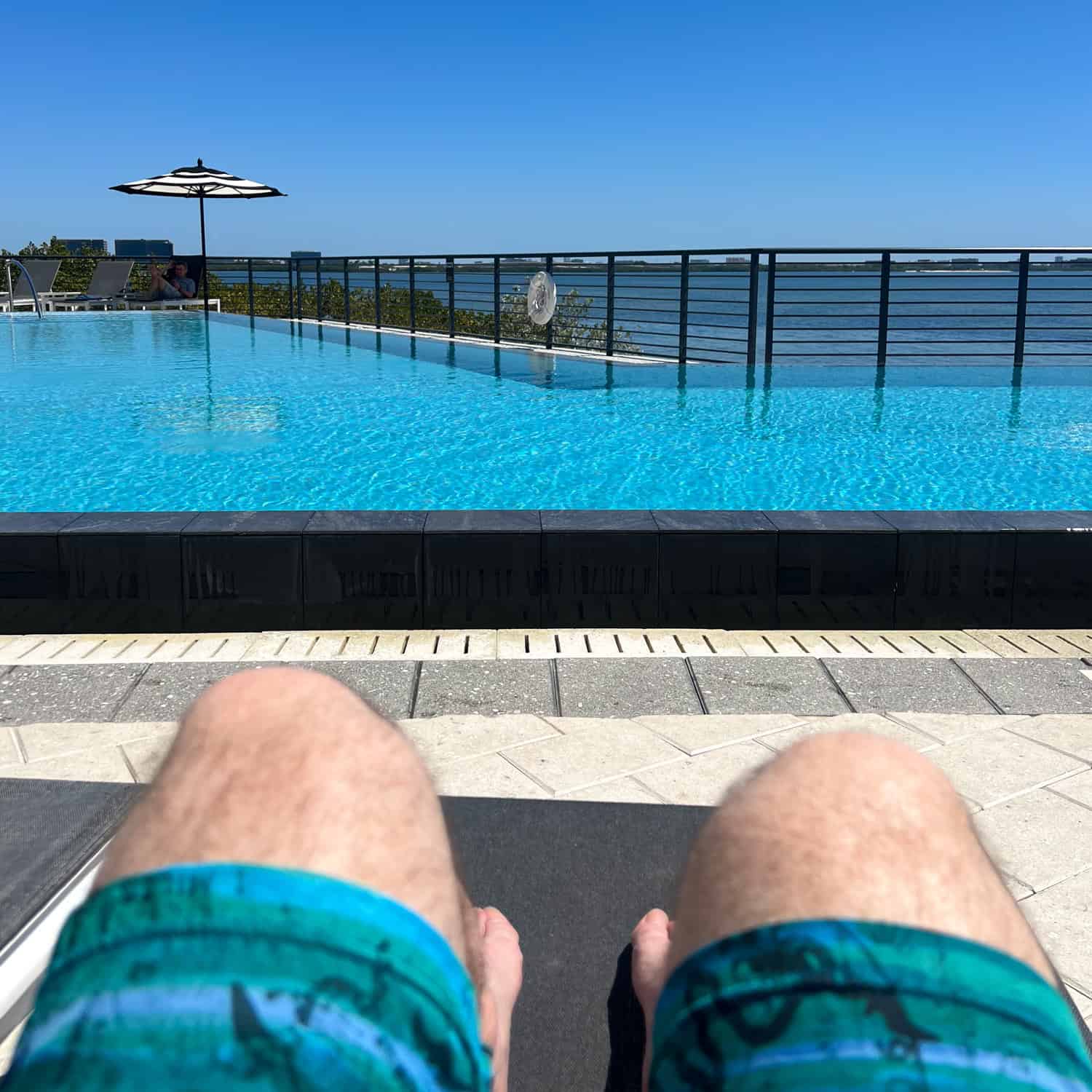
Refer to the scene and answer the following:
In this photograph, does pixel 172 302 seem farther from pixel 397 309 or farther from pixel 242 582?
pixel 242 582

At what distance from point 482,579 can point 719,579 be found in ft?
2.73

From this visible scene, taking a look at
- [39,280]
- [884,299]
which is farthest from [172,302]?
[884,299]

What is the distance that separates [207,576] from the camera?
3678mm

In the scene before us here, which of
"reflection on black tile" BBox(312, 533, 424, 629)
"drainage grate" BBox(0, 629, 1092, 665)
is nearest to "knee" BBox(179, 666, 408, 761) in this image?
"drainage grate" BBox(0, 629, 1092, 665)

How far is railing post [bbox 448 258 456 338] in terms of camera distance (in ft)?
39.5

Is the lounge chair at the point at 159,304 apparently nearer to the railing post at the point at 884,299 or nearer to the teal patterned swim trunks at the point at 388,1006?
the railing post at the point at 884,299

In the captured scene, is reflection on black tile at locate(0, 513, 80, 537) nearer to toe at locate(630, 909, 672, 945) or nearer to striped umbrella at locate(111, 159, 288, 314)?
toe at locate(630, 909, 672, 945)

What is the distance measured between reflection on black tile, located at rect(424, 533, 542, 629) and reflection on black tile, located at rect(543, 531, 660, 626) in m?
0.05

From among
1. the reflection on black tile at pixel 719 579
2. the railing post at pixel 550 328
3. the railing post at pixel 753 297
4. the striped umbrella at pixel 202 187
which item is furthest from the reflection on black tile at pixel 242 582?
the striped umbrella at pixel 202 187

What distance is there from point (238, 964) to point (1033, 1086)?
0.45m

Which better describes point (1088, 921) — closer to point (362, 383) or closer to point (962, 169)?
point (362, 383)

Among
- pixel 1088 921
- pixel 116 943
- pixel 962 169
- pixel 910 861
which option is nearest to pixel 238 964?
pixel 116 943

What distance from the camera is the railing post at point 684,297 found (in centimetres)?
997

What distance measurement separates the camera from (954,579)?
12.3 ft
